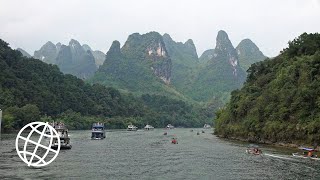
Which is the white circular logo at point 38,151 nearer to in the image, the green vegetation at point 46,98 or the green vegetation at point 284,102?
the green vegetation at point 284,102

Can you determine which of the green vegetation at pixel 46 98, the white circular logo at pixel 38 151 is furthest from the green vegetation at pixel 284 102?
the green vegetation at pixel 46 98

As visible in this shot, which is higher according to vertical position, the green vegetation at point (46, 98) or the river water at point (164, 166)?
the green vegetation at point (46, 98)

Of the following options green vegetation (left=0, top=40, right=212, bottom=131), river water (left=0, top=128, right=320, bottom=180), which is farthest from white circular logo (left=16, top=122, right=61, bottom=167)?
green vegetation (left=0, top=40, right=212, bottom=131)

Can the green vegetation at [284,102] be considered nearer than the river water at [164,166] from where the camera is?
→ No

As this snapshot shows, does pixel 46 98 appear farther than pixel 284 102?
Yes

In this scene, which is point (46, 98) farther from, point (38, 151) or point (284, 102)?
point (284, 102)

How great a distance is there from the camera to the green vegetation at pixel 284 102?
71000 millimetres

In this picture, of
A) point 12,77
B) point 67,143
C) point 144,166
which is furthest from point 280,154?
point 12,77

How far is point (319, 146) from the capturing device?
6372 centimetres

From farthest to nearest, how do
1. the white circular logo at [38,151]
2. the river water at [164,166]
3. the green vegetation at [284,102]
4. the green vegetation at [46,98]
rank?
1. the green vegetation at [46,98]
2. the green vegetation at [284,102]
3. the river water at [164,166]
4. the white circular logo at [38,151]

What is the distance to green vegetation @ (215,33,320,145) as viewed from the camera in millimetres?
71000

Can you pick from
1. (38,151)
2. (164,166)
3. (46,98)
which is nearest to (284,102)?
(164,166)

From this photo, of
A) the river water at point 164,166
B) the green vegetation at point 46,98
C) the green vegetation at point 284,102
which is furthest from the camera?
the green vegetation at point 46,98

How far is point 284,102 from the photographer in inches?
3105
